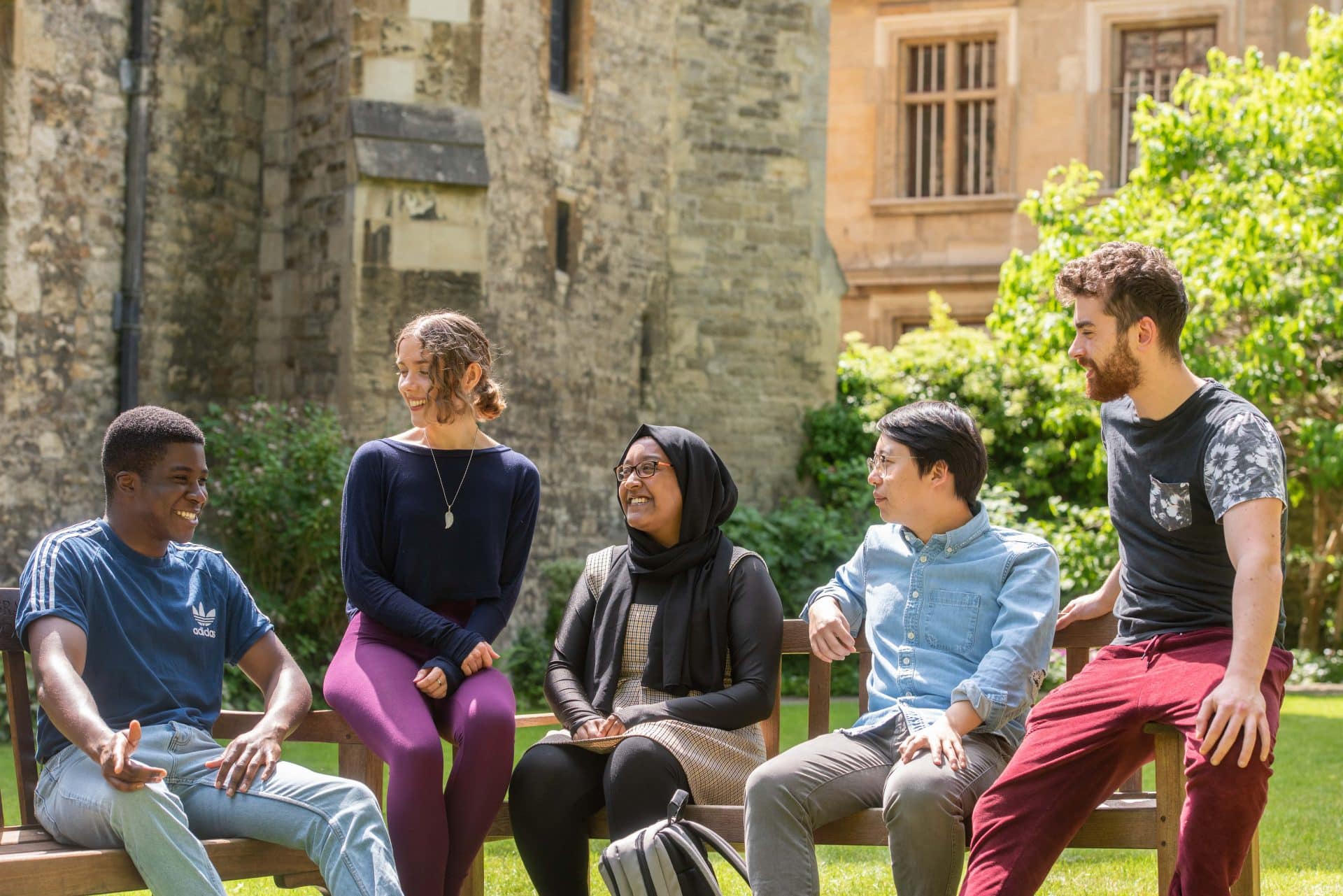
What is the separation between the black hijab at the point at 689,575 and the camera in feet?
15.1

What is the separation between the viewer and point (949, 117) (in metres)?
22.8

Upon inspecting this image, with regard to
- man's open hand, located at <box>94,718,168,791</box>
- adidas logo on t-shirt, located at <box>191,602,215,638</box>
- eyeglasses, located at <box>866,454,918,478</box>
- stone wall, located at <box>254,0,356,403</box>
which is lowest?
man's open hand, located at <box>94,718,168,791</box>

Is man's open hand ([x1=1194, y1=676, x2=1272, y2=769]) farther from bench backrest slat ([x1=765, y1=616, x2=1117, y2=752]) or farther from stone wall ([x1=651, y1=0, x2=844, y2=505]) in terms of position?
stone wall ([x1=651, y1=0, x2=844, y2=505])

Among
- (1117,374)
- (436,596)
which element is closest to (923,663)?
(1117,374)

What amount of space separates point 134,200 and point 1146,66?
14.5 m

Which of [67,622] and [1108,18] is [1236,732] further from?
[1108,18]

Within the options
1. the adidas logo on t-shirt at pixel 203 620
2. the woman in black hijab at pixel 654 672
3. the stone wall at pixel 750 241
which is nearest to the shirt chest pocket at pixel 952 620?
the woman in black hijab at pixel 654 672

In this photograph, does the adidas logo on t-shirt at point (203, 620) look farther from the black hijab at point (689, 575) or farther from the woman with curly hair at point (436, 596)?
the black hijab at point (689, 575)

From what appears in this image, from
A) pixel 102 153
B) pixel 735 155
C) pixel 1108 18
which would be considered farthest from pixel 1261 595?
pixel 1108 18

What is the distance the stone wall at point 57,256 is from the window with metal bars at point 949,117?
42.4 feet

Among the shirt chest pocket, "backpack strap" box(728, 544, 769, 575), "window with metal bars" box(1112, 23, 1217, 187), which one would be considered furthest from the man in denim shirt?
"window with metal bars" box(1112, 23, 1217, 187)

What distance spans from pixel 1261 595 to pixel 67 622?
8.95 ft

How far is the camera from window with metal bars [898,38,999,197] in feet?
74.4

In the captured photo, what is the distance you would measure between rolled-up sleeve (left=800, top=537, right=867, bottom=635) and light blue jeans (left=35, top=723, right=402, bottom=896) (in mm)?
1374
